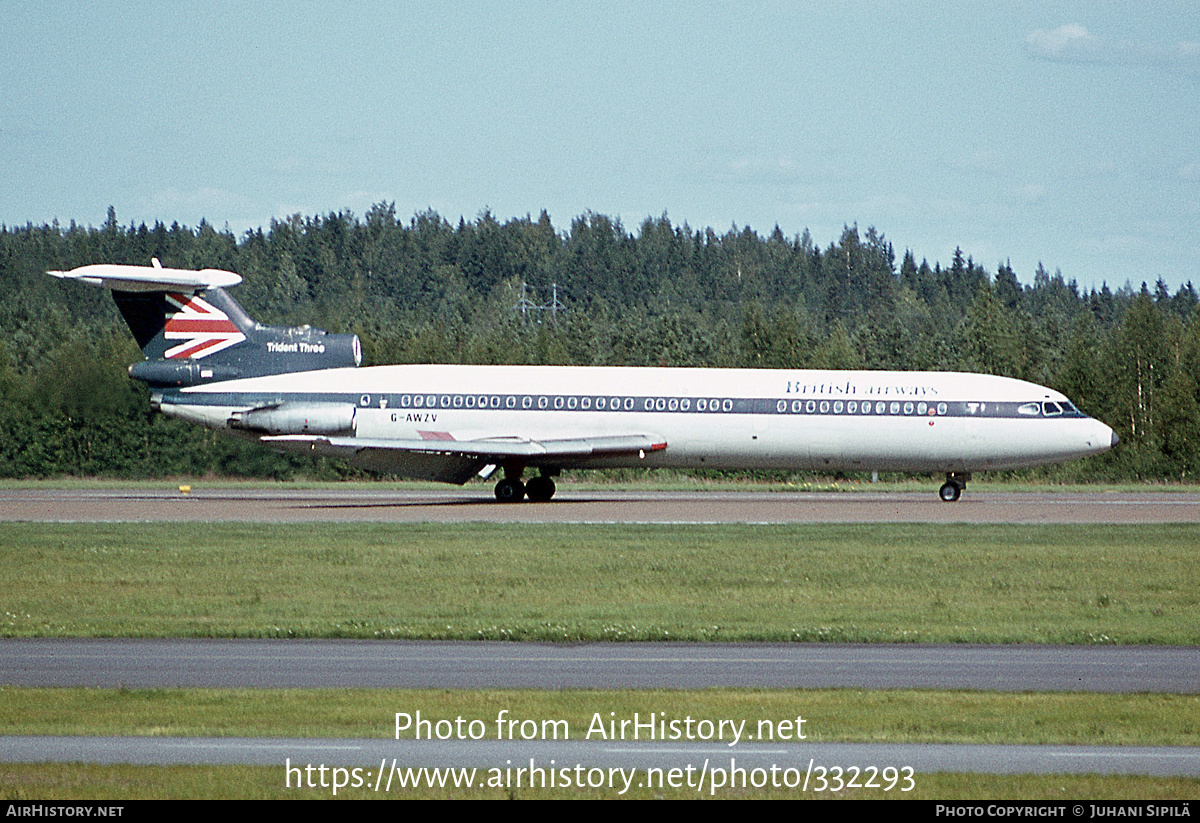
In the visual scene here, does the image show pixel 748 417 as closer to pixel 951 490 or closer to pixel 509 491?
pixel 951 490

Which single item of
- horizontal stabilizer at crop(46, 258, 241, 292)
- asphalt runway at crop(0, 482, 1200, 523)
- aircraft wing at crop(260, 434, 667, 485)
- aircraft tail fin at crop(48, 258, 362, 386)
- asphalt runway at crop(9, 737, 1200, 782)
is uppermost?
horizontal stabilizer at crop(46, 258, 241, 292)

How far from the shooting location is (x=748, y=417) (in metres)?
40.0

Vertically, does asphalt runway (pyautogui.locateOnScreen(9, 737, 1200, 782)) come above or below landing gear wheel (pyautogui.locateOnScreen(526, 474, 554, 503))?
below

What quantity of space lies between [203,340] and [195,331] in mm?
390

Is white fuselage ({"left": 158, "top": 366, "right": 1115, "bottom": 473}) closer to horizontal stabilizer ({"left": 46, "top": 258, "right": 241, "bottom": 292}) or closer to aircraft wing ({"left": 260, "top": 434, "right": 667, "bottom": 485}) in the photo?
aircraft wing ({"left": 260, "top": 434, "right": 667, "bottom": 485})

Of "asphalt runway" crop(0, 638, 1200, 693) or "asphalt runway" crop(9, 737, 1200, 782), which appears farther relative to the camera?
"asphalt runway" crop(0, 638, 1200, 693)

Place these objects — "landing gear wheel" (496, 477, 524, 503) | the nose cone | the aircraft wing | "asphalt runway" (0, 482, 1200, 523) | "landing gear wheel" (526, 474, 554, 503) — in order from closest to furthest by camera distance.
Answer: "asphalt runway" (0, 482, 1200, 523), the aircraft wing, the nose cone, "landing gear wheel" (496, 477, 524, 503), "landing gear wheel" (526, 474, 554, 503)

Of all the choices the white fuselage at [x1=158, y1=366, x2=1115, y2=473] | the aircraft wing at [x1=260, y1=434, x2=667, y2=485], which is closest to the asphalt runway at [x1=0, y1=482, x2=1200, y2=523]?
the aircraft wing at [x1=260, y1=434, x2=667, y2=485]

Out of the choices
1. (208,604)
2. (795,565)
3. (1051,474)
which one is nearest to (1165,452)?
(1051,474)

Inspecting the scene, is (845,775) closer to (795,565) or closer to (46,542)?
(795,565)

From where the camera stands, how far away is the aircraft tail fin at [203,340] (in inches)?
1641

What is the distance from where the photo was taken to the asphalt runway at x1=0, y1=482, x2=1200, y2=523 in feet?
112

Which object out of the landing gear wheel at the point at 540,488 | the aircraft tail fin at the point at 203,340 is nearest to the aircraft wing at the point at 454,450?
the landing gear wheel at the point at 540,488

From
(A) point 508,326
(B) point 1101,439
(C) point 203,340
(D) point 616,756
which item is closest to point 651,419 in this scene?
(B) point 1101,439
